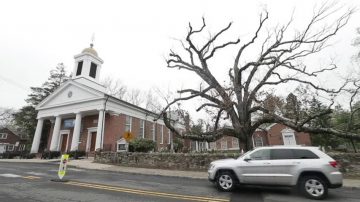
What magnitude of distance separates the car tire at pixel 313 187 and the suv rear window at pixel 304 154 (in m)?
0.62

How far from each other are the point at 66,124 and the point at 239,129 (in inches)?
869

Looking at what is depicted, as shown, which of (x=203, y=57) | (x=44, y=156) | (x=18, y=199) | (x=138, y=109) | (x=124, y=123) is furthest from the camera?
(x=138, y=109)

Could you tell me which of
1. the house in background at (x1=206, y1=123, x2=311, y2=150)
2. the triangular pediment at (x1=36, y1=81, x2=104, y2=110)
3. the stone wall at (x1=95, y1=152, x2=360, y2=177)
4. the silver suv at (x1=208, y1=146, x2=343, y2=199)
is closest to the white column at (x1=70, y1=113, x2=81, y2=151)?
the triangular pediment at (x1=36, y1=81, x2=104, y2=110)

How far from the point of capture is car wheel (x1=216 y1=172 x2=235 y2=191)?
7565 mm

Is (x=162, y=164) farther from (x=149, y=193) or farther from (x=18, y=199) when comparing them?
(x=18, y=199)

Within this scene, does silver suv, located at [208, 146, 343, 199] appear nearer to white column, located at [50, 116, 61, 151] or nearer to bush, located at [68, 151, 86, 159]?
bush, located at [68, 151, 86, 159]

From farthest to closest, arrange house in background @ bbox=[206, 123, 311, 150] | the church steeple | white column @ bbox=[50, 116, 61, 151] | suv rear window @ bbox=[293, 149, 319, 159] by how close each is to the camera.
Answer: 1. house in background @ bbox=[206, 123, 311, 150]
2. the church steeple
3. white column @ bbox=[50, 116, 61, 151]
4. suv rear window @ bbox=[293, 149, 319, 159]

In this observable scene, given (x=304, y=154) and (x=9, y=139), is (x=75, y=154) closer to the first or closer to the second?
(x=304, y=154)

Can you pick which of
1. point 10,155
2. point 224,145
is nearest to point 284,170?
point 224,145

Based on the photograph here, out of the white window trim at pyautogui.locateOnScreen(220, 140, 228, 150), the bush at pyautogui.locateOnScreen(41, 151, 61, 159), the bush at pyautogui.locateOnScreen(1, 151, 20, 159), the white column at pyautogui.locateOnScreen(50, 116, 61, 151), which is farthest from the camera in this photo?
the white window trim at pyautogui.locateOnScreen(220, 140, 228, 150)

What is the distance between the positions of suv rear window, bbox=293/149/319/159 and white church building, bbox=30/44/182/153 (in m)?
17.4

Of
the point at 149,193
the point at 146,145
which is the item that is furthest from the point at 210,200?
the point at 146,145

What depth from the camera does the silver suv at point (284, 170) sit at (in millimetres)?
6738

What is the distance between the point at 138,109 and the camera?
29156 millimetres
